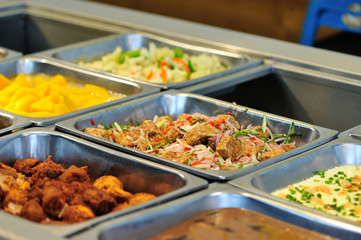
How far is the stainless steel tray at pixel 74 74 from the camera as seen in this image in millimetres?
2627

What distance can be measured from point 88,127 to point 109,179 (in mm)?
456

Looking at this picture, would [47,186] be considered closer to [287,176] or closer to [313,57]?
[287,176]

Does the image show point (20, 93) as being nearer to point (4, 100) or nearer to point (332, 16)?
point (4, 100)

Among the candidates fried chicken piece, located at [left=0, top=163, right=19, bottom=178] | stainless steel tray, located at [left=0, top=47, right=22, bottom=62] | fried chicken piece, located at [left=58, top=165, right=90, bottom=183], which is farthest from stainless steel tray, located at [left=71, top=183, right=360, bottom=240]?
stainless steel tray, located at [left=0, top=47, right=22, bottom=62]

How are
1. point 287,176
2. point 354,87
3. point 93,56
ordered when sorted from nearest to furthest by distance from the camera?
point 287,176 < point 354,87 < point 93,56

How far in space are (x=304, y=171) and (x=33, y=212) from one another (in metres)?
0.90

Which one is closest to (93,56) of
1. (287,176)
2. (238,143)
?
Answer: (238,143)

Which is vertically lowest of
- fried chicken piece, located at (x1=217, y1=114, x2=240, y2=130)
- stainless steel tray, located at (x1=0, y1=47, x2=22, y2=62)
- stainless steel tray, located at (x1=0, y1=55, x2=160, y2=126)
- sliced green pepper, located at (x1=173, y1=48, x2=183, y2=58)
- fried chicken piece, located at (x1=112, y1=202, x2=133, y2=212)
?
fried chicken piece, located at (x1=112, y1=202, x2=133, y2=212)

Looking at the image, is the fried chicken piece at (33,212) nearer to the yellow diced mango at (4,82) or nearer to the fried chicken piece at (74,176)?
the fried chicken piece at (74,176)

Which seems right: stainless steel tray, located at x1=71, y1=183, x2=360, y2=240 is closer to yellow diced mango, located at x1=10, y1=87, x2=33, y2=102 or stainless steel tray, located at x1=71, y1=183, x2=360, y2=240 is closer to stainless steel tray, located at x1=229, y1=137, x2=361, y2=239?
stainless steel tray, located at x1=229, y1=137, x2=361, y2=239

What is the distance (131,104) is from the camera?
244cm

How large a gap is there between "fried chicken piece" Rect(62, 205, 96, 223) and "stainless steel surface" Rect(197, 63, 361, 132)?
3.52 ft

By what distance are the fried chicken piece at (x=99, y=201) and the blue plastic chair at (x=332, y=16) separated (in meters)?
2.89

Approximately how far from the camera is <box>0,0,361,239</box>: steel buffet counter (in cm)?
163
